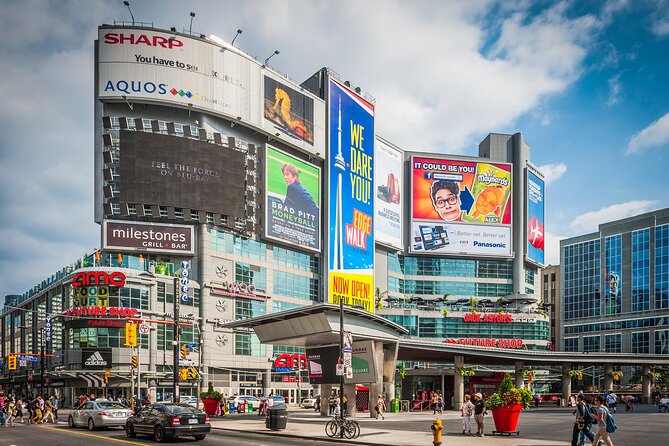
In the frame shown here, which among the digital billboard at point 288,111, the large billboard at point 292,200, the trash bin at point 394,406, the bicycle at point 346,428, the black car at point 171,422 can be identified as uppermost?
the digital billboard at point 288,111

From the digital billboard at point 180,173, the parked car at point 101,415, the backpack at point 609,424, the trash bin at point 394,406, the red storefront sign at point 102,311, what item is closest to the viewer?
the backpack at point 609,424

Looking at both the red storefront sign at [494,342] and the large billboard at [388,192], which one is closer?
the red storefront sign at [494,342]

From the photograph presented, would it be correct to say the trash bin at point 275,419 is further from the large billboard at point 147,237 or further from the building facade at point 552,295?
the building facade at point 552,295

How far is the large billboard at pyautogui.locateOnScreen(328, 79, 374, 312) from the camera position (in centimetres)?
11344

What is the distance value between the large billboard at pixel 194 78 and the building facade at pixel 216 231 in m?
0.18

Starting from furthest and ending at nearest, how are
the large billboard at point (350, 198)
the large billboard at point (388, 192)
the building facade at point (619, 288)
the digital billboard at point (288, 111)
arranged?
the building facade at point (619, 288) → the large billboard at point (388, 192) → the large billboard at point (350, 198) → the digital billboard at point (288, 111)

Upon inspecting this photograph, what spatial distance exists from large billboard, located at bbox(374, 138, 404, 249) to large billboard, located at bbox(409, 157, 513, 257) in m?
4.02

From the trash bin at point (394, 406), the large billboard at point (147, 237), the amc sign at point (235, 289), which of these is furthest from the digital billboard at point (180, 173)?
the trash bin at point (394, 406)

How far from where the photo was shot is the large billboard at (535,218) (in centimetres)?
14575

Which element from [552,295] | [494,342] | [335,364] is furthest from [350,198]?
[552,295]

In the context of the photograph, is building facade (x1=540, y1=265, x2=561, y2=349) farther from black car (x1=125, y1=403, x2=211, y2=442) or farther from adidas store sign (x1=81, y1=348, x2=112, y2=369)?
black car (x1=125, y1=403, x2=211, y2=442)

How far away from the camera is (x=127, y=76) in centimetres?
9038

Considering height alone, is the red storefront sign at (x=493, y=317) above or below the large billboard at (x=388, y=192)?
below

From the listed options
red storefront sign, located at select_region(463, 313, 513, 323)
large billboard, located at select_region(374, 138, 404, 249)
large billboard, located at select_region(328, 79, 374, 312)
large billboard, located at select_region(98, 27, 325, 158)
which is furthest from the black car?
red storefront sign, located at select_region(463, 313, 513, 323)
